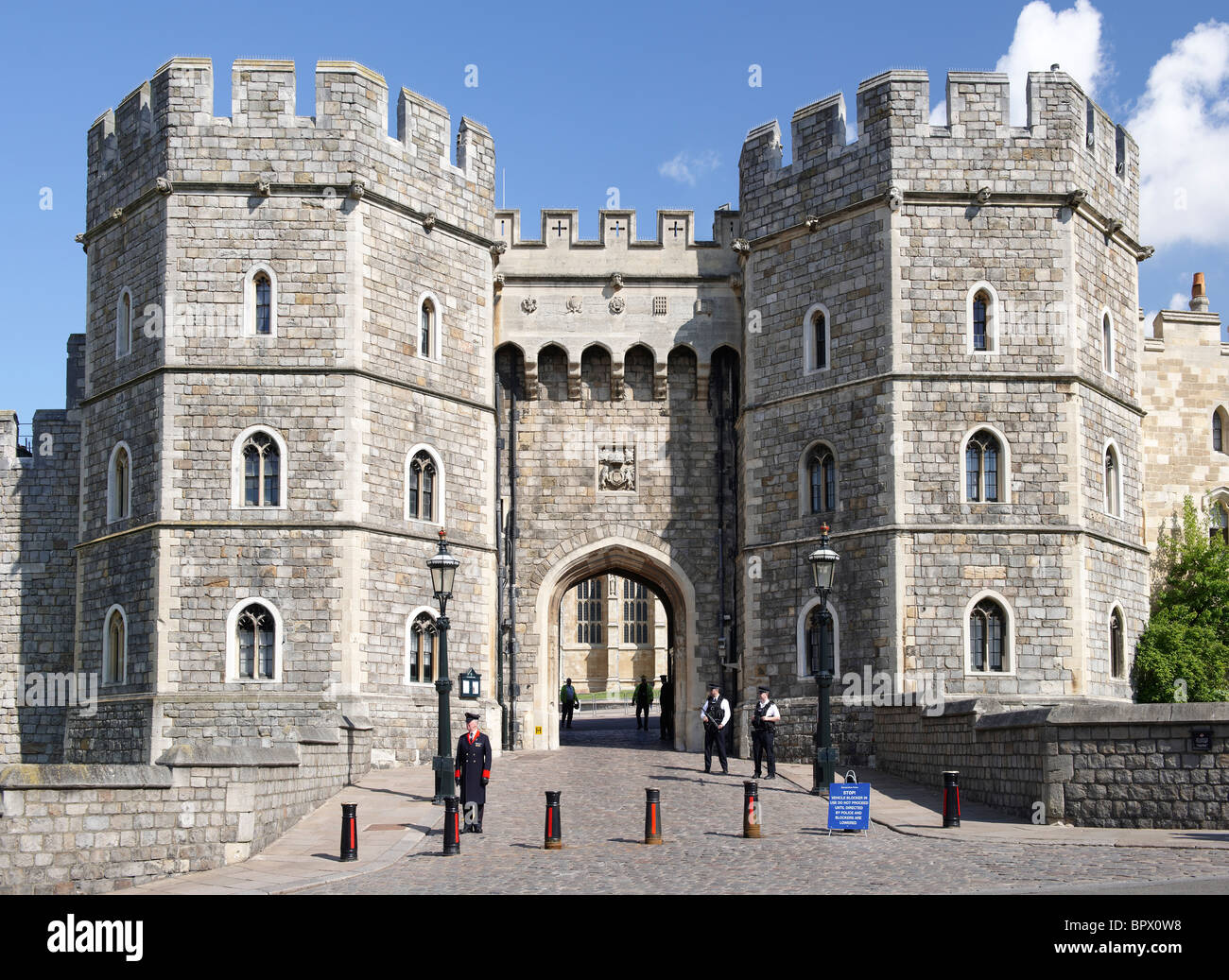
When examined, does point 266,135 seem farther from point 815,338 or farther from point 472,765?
point 472,765

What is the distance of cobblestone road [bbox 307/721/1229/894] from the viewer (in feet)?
45.9

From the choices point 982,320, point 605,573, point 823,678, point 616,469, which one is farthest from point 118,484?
point 982,320

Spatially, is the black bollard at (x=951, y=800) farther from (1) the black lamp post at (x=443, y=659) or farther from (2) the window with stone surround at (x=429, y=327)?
(2) the window with stone surround at (x=429, y=327)

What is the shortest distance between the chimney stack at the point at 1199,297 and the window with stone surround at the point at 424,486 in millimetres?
16486

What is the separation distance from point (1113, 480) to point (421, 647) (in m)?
12.7

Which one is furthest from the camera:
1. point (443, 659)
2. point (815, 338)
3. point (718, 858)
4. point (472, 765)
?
point (815, 338)

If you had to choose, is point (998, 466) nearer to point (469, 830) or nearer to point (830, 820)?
point (830, 820)

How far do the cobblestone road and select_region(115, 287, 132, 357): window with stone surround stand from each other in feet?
35.3

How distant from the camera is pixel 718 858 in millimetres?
16062

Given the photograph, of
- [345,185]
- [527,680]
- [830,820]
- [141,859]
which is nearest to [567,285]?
[345,185]

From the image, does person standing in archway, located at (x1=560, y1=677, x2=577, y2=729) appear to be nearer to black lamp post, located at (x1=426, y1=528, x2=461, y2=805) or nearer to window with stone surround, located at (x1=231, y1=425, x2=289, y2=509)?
window with stone surround, located at (x1=231, y1=425, x2=289, y2=509)

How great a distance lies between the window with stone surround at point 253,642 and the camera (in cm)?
2425

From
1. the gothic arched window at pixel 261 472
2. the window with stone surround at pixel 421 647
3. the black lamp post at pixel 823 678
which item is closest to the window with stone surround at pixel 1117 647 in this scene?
the black lamp post at pixel 823 678

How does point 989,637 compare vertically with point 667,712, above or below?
above
